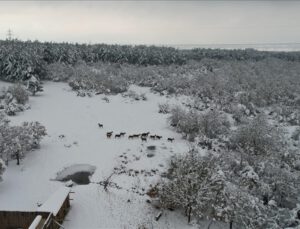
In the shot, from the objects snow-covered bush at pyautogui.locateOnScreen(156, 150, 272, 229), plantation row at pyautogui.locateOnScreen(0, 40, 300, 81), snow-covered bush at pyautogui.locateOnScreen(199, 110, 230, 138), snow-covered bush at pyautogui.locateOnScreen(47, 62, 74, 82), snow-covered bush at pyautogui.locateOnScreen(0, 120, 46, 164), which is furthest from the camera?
snow-covered bush at pyautogui.locateOnScreen(47, 62, 74, 82)

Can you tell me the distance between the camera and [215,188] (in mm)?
16344

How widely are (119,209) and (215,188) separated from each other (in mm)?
5116

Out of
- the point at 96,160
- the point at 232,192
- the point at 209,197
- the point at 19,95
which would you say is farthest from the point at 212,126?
the point at 19,95

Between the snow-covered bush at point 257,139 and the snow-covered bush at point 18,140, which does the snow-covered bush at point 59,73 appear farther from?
the snow-covered bush at point 257,139

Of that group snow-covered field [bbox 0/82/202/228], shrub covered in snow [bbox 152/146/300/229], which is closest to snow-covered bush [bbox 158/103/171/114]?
snow-covered field [bbox 0/82/202/228]

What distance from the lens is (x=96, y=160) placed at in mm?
22656

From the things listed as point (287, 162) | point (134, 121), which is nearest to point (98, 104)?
point (134, 121)

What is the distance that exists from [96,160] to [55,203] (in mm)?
7769

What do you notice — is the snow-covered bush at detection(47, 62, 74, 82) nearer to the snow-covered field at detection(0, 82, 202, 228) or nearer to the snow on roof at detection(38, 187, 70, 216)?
the snow-covered field at detection(0, 82, 202, 228)

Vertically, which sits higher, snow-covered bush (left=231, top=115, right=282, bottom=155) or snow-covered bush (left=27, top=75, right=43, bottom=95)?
snow-covered bush (left=27, top=75, right=43, bottom=95)

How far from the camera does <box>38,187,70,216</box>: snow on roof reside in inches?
564

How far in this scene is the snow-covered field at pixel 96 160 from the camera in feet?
53.3

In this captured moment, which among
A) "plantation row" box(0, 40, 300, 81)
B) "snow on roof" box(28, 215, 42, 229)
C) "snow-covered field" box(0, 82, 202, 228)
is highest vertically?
"plantation row" box(0, 40, 300, 81)

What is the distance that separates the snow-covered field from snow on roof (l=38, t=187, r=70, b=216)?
107 cm
